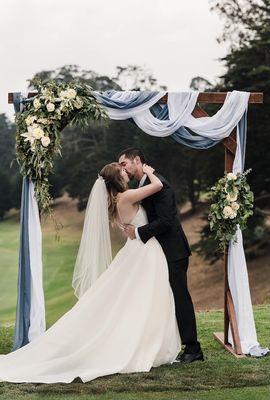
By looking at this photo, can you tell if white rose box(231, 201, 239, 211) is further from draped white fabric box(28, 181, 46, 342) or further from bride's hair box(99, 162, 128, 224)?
draped white fabric box(28, 181, 46, 342)

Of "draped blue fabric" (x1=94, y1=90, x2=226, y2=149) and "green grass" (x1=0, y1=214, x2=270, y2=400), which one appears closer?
"green grass" (x1=0, y1=214, x2=270, y2=400)

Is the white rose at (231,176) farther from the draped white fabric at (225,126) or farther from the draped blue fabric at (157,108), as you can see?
the draped blue fabric at (157,108)

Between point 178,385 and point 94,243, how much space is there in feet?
5.60

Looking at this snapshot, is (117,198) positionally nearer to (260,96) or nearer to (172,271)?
(172,271)

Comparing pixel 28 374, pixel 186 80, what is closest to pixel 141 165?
pixel 28 374

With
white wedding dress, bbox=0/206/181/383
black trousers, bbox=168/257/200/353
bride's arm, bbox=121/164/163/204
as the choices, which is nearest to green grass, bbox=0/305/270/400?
white wedding dress, bbox=0/206/181/383

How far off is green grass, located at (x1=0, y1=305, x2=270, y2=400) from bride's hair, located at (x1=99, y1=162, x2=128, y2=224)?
1.73 metres

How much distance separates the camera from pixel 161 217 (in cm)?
655

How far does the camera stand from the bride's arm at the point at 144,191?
6.47 meters

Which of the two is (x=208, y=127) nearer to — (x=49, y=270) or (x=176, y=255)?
(x=176, y=255)

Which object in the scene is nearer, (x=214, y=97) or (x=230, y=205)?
(x=230, y=205)

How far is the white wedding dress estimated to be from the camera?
6.19 m

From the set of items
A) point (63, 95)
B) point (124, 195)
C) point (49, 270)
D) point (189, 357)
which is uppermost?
point (63, 95)

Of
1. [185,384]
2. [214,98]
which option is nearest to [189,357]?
[185,384]
